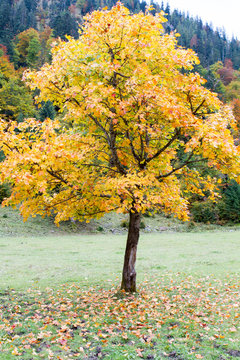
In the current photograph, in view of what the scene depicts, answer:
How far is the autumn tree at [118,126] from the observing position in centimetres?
619

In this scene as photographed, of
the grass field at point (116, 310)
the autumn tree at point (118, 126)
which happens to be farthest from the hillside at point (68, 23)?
the autumn tree at point (118, 126)

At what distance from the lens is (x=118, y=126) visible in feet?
25.1

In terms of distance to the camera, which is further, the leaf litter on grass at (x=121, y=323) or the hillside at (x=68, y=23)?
the hillside at (x=68, y=23)

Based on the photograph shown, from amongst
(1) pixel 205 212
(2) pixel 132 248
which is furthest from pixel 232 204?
(2) pixel 132 248

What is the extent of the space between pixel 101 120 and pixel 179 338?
552 centimetres

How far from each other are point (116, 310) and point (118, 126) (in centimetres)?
484

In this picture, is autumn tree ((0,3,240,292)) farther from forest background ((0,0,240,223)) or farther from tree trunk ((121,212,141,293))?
forest background ((0,0,240,223))

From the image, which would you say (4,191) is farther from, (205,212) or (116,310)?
(116,310)

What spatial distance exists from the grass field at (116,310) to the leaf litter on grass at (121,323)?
0.7 inches

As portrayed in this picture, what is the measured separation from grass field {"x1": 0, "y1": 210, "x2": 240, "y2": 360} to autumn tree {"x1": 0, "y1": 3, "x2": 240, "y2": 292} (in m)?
1.59

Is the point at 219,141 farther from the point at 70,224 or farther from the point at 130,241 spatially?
the point at 70,224

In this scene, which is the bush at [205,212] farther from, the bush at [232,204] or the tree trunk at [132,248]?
the tree trunk at [132,248]

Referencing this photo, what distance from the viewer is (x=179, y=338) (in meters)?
5.64

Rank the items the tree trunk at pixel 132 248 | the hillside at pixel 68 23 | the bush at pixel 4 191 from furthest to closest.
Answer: the hillside at pixel 68 23
the bush at pixel 4 191
the tree trunk at pixel 132 248
